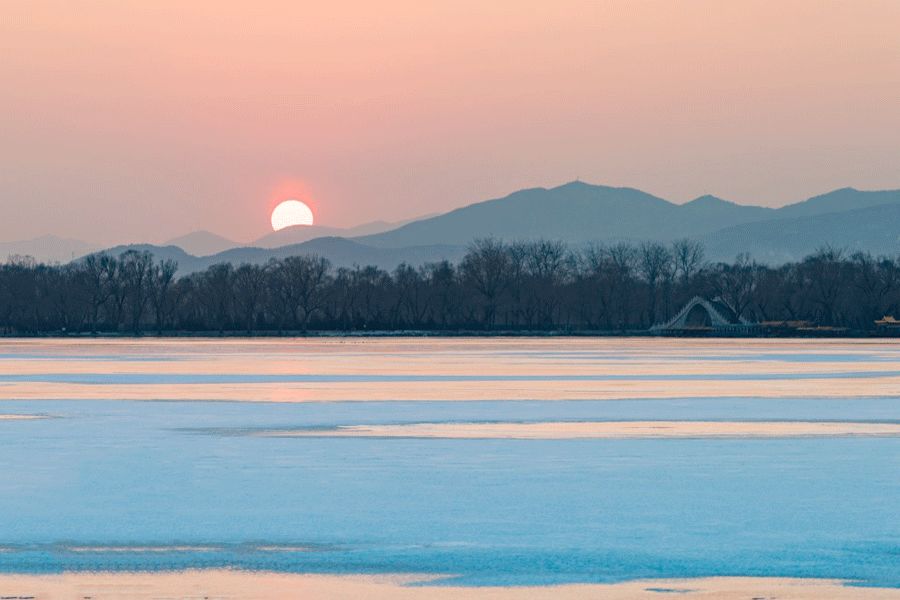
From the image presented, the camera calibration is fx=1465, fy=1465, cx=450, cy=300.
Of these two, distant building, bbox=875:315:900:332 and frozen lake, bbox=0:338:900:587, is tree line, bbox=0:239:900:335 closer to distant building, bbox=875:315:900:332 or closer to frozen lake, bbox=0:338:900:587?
distant building, bbox=875:315:900:332

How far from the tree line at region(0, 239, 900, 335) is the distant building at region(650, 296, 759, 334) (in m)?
9.19

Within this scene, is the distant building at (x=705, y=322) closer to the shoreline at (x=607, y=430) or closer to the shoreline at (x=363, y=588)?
the shoreline at (x=607, y=430)

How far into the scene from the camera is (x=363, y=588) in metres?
10.5

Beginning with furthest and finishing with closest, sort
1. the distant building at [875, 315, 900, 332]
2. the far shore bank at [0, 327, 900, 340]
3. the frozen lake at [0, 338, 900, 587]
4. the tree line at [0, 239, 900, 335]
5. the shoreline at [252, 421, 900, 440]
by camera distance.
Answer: the tree line at [0, 239, 900, 335] → the distant building at [875, 315, 900, 332] → the far shore bank at [0, 327, 900, 340] → the shoreline at [252, 421, 900, 440] → the frozen lake at [0, 338, 900, 587]

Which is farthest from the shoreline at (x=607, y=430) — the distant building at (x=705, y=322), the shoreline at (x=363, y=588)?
the distant building at (x=705, y=322)

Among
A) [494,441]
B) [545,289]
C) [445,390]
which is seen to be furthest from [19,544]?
[545,289]

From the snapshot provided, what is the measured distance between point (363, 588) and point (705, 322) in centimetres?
11862

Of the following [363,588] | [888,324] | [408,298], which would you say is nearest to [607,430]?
[363,588]

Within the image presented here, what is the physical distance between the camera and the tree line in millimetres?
141875

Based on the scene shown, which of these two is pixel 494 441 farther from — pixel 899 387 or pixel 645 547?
pixel 899 387

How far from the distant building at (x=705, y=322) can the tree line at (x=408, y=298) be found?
9.19 meters

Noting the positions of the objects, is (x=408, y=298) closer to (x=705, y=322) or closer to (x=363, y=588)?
(x=705, y=322)

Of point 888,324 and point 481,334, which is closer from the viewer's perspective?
point 888,324

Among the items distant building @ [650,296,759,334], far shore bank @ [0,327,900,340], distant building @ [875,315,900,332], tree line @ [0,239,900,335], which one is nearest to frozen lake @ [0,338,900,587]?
far shore bank @ [0,327,900,340]
